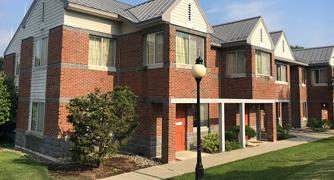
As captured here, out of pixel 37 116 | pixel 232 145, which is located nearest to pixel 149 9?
pixel 37 116

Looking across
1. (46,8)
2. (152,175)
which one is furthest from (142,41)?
(152,175)

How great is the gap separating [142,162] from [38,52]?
29.2ft

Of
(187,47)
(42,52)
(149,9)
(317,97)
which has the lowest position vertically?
(317,97)

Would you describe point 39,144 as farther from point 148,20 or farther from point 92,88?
point 148,20

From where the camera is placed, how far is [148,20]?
1556cm

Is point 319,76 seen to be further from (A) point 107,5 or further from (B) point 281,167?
(A) point 107,5

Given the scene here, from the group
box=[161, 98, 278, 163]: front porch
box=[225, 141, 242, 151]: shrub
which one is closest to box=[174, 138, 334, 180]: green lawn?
box=[225, 141, 242, 151]: shrub

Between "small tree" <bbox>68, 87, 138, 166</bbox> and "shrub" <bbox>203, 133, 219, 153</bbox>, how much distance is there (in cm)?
582

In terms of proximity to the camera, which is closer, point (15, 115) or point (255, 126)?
point (15, 115)

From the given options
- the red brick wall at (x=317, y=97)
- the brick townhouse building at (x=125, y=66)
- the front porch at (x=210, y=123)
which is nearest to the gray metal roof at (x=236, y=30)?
the brick townhouse building at (x=125, y=66)

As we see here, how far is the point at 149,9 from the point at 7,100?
33.4ft

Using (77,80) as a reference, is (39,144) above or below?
below

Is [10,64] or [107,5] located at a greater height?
[107,5]

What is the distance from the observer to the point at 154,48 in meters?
16.3
